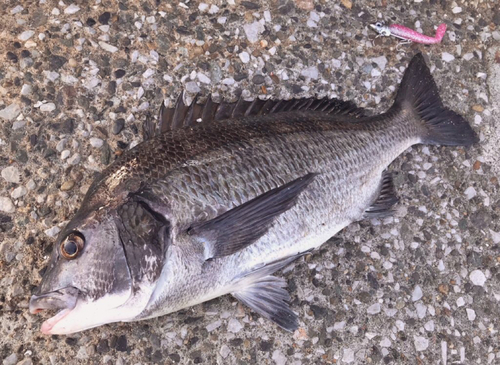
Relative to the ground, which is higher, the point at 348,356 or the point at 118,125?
the point at 118,125

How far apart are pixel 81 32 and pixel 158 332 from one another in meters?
1.75

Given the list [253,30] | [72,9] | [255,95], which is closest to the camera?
[72,9]

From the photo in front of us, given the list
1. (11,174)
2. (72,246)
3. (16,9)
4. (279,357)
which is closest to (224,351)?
(279,357)

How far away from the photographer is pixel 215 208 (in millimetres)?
2014

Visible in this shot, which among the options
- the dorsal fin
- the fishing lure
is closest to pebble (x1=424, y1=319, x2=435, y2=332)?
the dorsal fin

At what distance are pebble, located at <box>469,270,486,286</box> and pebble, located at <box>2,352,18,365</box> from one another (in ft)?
8.36

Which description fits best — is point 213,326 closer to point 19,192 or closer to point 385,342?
point 385,342

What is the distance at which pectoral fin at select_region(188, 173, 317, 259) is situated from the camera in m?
1.95

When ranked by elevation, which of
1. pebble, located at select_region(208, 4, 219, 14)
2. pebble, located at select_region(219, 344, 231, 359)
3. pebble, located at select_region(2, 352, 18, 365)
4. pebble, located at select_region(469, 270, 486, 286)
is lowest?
pebble, located at select_region(2, 352, 18, 365)

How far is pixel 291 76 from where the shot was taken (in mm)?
2900

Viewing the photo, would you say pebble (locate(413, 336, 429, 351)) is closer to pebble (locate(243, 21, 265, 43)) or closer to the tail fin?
the tail fin

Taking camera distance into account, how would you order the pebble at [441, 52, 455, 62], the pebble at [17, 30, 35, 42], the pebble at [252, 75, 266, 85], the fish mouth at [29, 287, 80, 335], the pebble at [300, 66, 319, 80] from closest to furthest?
the fish mouth at [29, 287, 80, 335] → the pebble at [17, 30, 35, 42] → the pebble at [252, 75, 266, 85] → the pebble at [300, 66, 319, 80] → the pebble at [441, 52, 455, 62]

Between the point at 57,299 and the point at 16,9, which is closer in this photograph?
the point at 57,299

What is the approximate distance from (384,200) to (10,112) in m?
2.14
